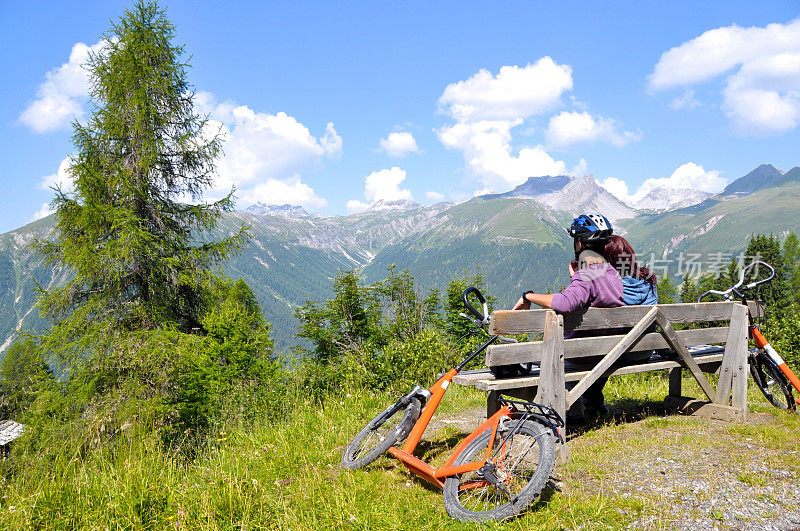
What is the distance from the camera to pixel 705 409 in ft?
20.5

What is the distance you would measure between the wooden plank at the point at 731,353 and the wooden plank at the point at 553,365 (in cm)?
281

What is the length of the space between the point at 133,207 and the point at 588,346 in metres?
14.4

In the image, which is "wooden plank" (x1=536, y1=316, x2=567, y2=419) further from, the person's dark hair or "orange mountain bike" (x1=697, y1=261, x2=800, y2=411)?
"orange mountain bike" (x1=697, y1=261, x2=800, y2=411)

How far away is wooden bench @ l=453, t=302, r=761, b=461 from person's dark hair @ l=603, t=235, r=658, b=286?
1.57 ft

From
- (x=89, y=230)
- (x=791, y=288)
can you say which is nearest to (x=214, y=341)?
(x=89, y=230)

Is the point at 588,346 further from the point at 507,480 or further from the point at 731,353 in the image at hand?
the point at 731,353

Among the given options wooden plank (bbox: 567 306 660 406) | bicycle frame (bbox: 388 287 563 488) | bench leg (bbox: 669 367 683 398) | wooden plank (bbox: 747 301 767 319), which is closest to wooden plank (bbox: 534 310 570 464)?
wooden plank (bbox: 567 306 660 406)

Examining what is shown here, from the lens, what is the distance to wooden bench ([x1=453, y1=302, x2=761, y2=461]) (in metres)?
4.83

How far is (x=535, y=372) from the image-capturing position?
18.0 ft

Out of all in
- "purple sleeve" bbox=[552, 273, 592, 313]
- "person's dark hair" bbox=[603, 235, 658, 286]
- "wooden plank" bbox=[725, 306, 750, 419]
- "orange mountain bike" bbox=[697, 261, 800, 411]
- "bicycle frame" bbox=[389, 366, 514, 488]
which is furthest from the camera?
"orange mountain bike" bbox=[697, 261, 800, 411]

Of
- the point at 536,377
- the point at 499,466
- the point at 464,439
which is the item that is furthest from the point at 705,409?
the point at 499,466

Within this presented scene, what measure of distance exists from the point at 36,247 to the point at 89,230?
2006 millimetres

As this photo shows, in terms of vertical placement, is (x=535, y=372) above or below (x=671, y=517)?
above

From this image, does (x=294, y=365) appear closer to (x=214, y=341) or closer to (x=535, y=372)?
(x=214, y=341)
